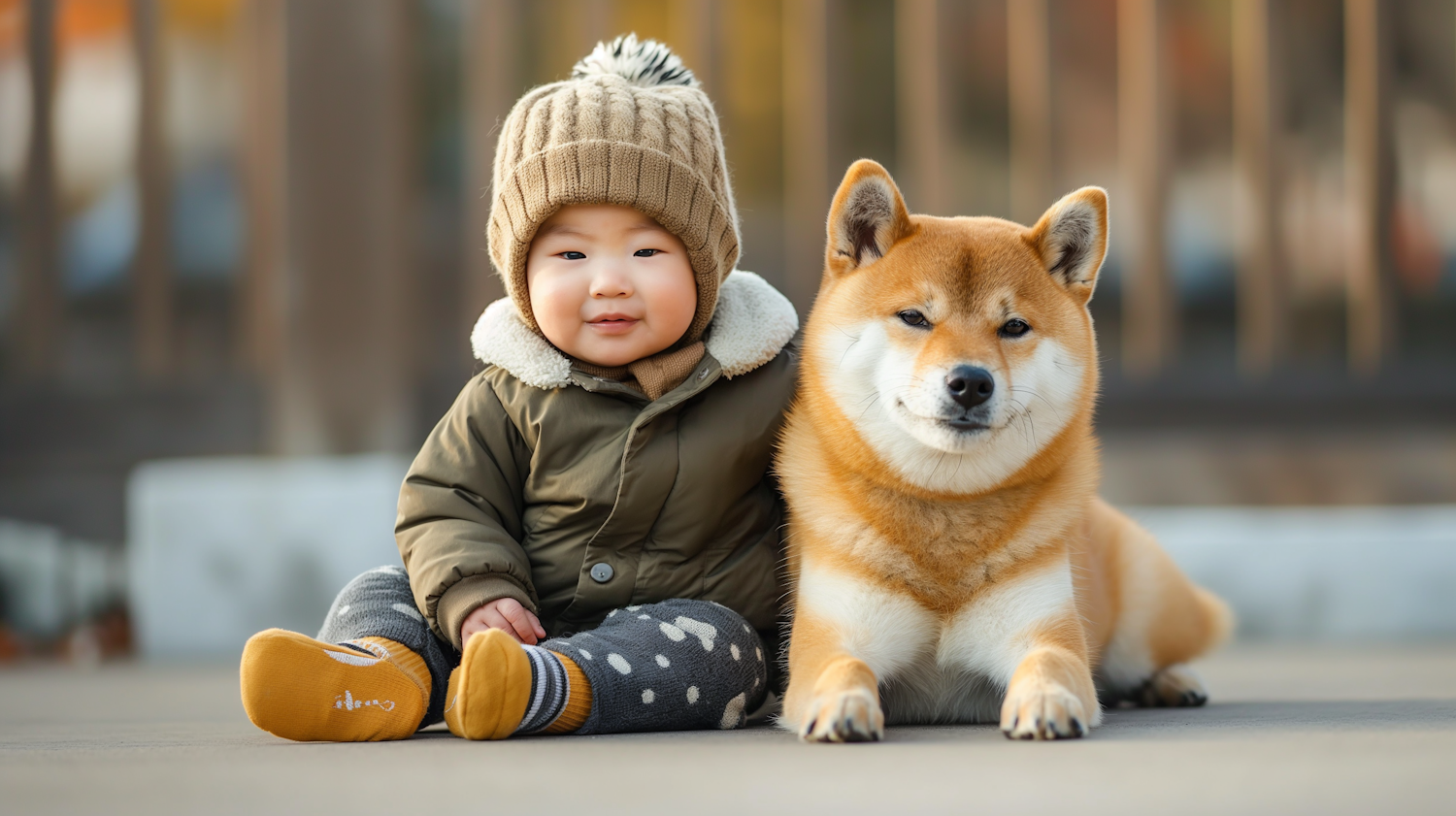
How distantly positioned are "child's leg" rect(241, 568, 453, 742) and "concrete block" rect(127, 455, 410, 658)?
5.24 ft

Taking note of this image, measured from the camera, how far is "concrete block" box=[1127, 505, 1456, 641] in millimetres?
3562

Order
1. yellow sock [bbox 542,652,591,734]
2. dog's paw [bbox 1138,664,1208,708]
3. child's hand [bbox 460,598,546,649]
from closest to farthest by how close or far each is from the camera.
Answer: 1. yellow sock [bbox 542,652,591,734]
2. child's hand [bbox 460,598,546,649]
3. dog's paw [bbox 1138,664,1208,708]

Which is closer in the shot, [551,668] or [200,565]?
[551,668]

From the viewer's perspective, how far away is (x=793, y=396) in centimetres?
206

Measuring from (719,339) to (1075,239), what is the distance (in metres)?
0.58

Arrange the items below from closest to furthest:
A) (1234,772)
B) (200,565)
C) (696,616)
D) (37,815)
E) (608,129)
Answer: (37,815) → (1234,772) → (696,616) → (608,129) → (200,565)

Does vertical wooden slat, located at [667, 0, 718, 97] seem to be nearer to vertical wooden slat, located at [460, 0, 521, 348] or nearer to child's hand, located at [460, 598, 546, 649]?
vertical wooden slat, located at [460, 0, 521, 348]

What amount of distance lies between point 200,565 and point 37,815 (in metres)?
2.38

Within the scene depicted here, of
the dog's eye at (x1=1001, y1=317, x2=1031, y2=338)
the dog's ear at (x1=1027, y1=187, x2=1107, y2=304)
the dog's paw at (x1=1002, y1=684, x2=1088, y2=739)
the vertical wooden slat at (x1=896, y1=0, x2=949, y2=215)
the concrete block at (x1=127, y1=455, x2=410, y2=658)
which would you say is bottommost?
the concrete block at (x1=127, y1=455, x2=410, y2=658)

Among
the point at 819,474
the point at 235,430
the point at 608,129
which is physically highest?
the point at 608,129

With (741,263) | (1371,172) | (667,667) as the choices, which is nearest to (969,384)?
(667,667)

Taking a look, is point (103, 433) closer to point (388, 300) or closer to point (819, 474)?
point (388, 300)

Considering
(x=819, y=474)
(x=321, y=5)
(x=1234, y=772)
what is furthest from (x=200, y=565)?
(x=1234, y=772)

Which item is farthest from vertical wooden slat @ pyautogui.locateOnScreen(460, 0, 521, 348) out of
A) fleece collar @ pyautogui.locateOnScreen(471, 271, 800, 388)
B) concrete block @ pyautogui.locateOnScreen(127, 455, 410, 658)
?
fleece collar @ pyautogui.locateOnScreen(471, 271, 800, 388)
